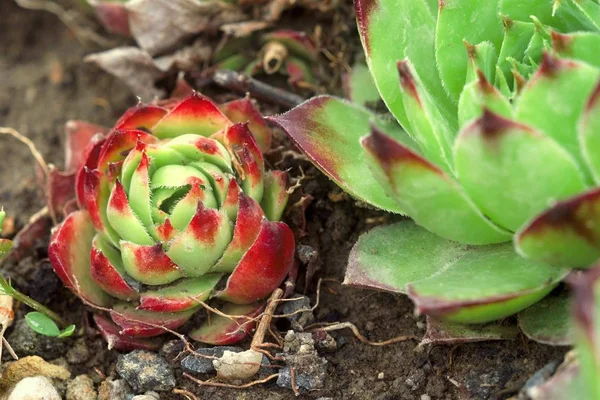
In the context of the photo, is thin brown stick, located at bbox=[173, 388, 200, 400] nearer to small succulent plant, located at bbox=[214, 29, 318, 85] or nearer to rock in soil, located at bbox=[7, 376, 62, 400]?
rock in soil, located at bbox=[7, 376, 62, 400]

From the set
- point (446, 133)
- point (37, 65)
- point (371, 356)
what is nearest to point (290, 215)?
point (371, 356)

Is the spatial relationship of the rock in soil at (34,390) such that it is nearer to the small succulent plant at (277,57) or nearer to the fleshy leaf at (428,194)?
the fleshy leaf at (428,194)

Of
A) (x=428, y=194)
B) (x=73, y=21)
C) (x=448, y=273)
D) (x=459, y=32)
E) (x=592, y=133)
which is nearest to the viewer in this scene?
(x=592, y=133)

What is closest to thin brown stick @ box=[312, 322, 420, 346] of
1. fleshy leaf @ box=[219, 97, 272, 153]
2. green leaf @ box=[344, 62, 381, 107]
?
fleshy leaf @ box=[219, 97, 272, 153]

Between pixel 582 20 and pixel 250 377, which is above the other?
pixel 582 20

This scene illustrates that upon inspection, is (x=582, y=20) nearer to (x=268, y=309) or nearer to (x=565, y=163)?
(x=565, y=163)

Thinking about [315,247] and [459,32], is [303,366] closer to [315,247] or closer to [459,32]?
[315,247]

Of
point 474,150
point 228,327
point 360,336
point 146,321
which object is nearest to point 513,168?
point 474,150
